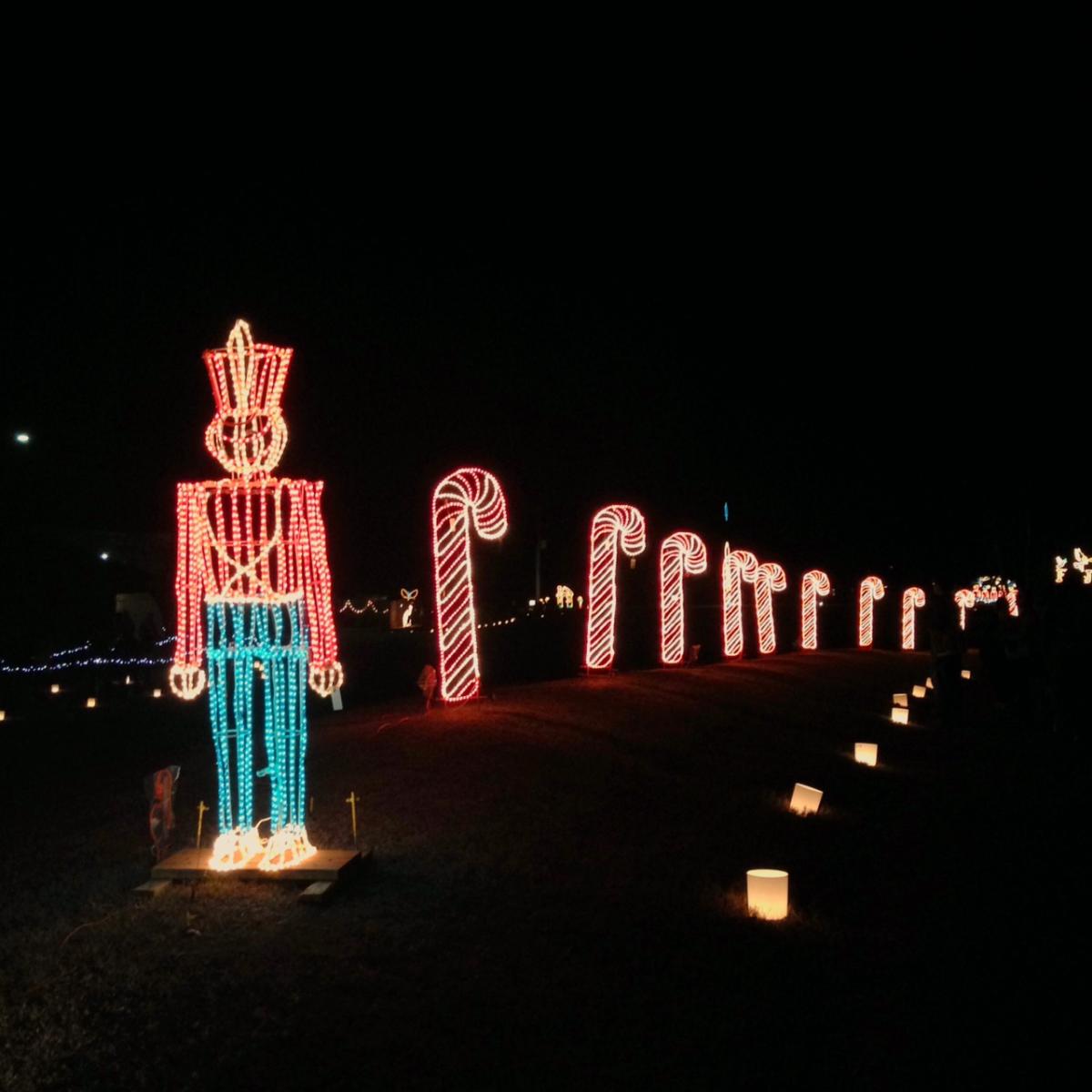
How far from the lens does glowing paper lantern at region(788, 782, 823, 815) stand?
395 inches

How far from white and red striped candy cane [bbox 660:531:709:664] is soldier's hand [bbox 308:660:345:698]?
15.9 m

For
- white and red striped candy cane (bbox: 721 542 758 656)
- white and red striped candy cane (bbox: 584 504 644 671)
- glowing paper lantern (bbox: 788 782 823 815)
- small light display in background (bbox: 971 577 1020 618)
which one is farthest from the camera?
small light display in background (bbox: 971 577 1020 618)

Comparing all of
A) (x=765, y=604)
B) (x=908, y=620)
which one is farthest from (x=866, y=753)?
(x=908, y=620)

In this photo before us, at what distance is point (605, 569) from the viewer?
21.3 m

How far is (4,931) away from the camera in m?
6.93

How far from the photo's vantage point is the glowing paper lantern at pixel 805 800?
32.9 feet

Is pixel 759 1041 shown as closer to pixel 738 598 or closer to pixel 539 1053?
pixel 539 1053

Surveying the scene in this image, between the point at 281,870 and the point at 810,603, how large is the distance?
83.2 feet

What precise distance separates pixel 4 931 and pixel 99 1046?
2.17 metres

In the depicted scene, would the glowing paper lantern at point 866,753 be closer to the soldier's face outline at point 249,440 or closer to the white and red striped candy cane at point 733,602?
the soldier's face outline at point 249,440

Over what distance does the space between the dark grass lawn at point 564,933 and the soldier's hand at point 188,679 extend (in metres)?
1.30

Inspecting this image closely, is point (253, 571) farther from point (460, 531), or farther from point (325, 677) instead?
point (460, 531)

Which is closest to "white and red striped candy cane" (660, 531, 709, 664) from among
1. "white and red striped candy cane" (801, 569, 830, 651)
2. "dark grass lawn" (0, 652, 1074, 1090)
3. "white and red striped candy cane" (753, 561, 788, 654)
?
"white and red striped candy cane" (753, 561, 788, 654)

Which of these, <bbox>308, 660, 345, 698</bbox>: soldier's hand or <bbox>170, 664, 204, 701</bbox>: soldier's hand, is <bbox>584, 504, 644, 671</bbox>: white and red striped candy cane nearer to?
Result: <bbox>308, 660, 345, 698</bbox>: soldier's hand
